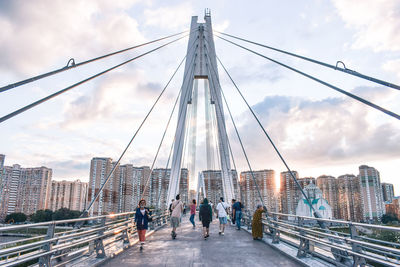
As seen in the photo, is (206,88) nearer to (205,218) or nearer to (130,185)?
(205,218)

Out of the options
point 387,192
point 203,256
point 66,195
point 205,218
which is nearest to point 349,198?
point 387,192

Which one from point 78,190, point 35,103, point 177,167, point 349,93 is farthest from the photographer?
point 78,190

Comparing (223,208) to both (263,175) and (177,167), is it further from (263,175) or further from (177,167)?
(263,175)

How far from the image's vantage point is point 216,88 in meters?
18.5

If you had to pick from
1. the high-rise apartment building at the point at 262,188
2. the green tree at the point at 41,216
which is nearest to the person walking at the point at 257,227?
the high-rise apartment building at the point at 262,188

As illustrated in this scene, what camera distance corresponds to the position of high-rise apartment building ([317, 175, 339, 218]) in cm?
7489

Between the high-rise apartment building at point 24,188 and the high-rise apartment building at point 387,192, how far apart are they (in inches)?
4072

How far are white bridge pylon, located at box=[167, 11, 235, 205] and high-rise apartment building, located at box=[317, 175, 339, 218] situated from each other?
6628cm

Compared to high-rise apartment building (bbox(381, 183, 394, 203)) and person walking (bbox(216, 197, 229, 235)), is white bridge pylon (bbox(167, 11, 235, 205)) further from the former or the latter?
high-rise apartment building (bbox(381, 183, 394, 203))

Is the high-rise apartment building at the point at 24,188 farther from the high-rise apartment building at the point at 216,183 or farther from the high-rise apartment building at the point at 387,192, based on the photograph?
the high-rise apartment building at the point at 387,192

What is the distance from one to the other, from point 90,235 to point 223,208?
6580 mm

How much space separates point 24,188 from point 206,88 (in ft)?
230

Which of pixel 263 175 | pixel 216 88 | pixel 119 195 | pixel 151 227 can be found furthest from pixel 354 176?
pixel 151 227

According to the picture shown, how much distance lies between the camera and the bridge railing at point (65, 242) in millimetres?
3729
